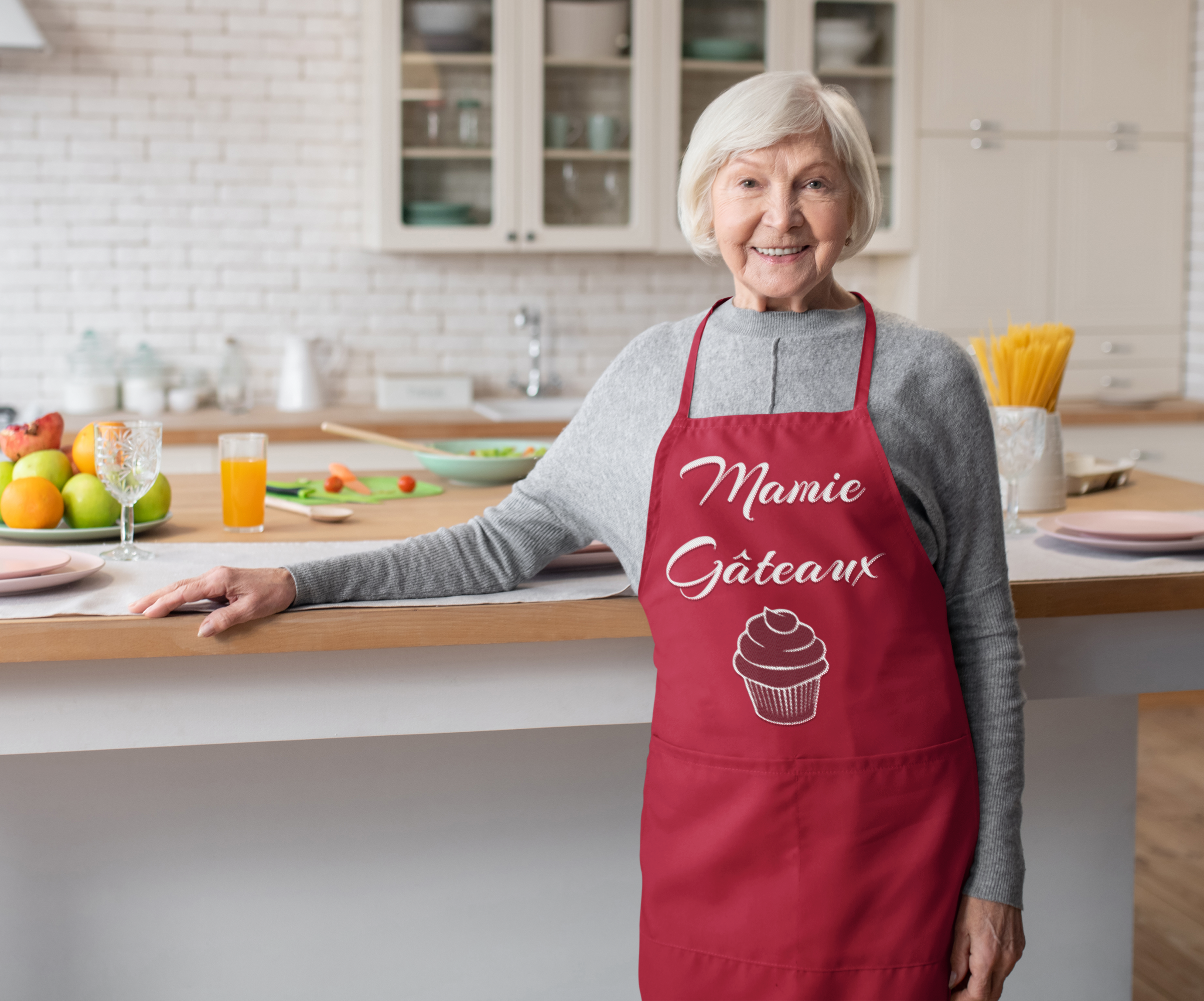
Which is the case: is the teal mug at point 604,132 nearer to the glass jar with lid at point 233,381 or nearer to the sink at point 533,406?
the sink at point 533,406

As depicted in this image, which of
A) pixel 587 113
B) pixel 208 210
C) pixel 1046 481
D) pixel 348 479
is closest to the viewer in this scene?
pixel 1046 481

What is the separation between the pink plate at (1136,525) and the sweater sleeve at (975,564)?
48cm

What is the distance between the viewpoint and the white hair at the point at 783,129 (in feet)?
3.93

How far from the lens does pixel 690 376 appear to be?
4.16 feet

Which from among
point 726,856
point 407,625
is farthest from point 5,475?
point 726,856

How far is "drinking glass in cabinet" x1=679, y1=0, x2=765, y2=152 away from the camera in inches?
153

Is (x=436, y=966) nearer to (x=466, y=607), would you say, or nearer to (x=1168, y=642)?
(x=466, y=607)

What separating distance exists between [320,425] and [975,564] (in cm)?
251

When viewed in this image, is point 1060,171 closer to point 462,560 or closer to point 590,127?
point 590,127

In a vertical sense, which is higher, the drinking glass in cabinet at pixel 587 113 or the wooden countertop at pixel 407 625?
the drinking glass in cabinet at pixel 587 113

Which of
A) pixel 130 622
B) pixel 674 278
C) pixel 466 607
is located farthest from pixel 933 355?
pixel 674 278

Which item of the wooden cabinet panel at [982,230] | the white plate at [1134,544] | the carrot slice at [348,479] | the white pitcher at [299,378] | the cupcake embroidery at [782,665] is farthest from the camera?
the wooden cabinet panel at [982,230]

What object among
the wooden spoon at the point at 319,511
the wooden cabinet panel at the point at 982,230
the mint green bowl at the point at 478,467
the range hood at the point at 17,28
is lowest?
the wooden spoon at the point at 319,511

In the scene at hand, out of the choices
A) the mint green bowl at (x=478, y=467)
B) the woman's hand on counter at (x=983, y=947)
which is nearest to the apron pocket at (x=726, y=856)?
the woman's hand on counter at (x=983, y=947)
